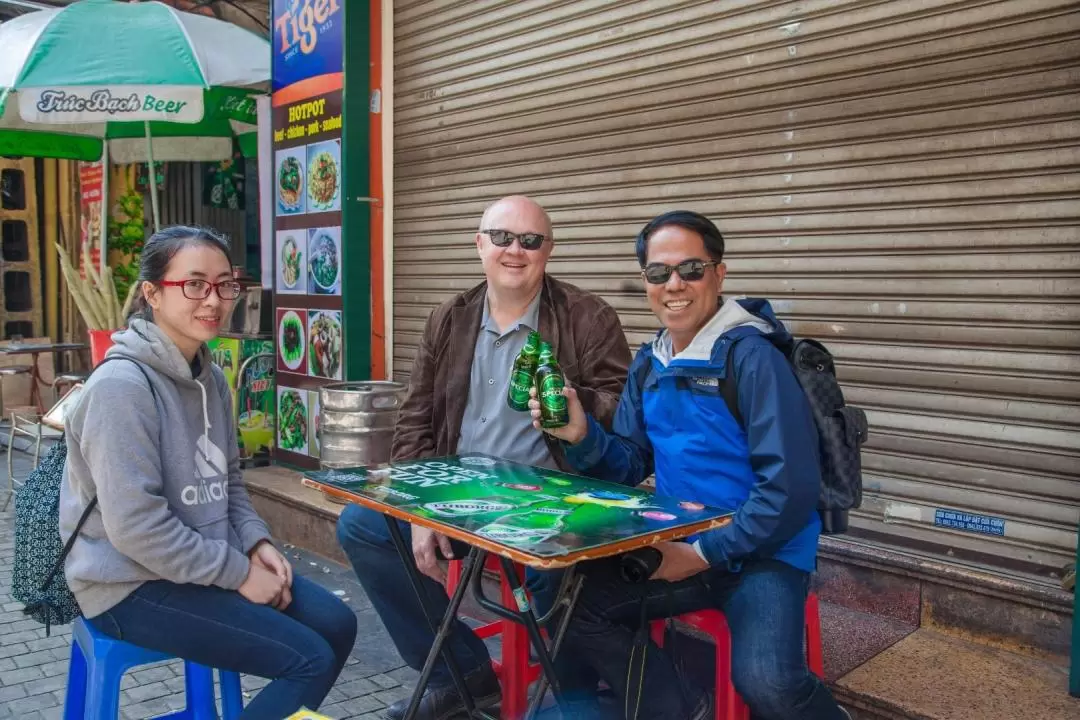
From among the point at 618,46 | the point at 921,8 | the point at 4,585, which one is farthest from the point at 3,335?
the point at 921,8

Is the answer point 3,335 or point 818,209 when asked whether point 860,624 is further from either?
point 3,335

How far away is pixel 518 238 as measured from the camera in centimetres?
326

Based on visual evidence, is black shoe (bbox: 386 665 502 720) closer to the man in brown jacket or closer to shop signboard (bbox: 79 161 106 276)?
the man in brown jacket

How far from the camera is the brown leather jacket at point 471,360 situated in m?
3.42

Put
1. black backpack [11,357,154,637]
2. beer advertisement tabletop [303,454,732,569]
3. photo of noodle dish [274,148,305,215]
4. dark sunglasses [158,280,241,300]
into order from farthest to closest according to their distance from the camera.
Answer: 1. photo of noodle dish [274,148,305,215]
2. dark sunglasses [158,280,241,300]
3. black backpack [11,357,154,637]
4. beer advertisement tabletop [303,454,732,569]

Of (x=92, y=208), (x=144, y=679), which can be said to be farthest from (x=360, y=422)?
(x=92, y=208)

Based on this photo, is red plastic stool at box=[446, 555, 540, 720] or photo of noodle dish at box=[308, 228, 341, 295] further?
photo of noodle dish at box=[308, 228, 341, 295]

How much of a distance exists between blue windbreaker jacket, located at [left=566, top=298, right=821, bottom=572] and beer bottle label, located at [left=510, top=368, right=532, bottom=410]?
8.8 inches

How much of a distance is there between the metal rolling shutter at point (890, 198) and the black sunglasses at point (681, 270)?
4.07 ft

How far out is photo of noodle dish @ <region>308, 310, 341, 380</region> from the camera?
20.3 ft

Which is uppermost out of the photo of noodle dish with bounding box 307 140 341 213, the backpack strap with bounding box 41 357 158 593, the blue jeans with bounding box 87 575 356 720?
the photo of noodle dish with bounding box 307 140 341 213

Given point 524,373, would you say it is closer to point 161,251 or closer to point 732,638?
point 732,638

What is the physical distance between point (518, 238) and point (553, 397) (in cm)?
75

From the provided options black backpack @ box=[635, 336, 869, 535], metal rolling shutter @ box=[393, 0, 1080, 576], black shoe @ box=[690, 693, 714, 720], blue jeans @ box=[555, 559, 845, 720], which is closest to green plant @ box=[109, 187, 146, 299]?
metal rolling shutter @ box=[393, 0, 1080, 576]
